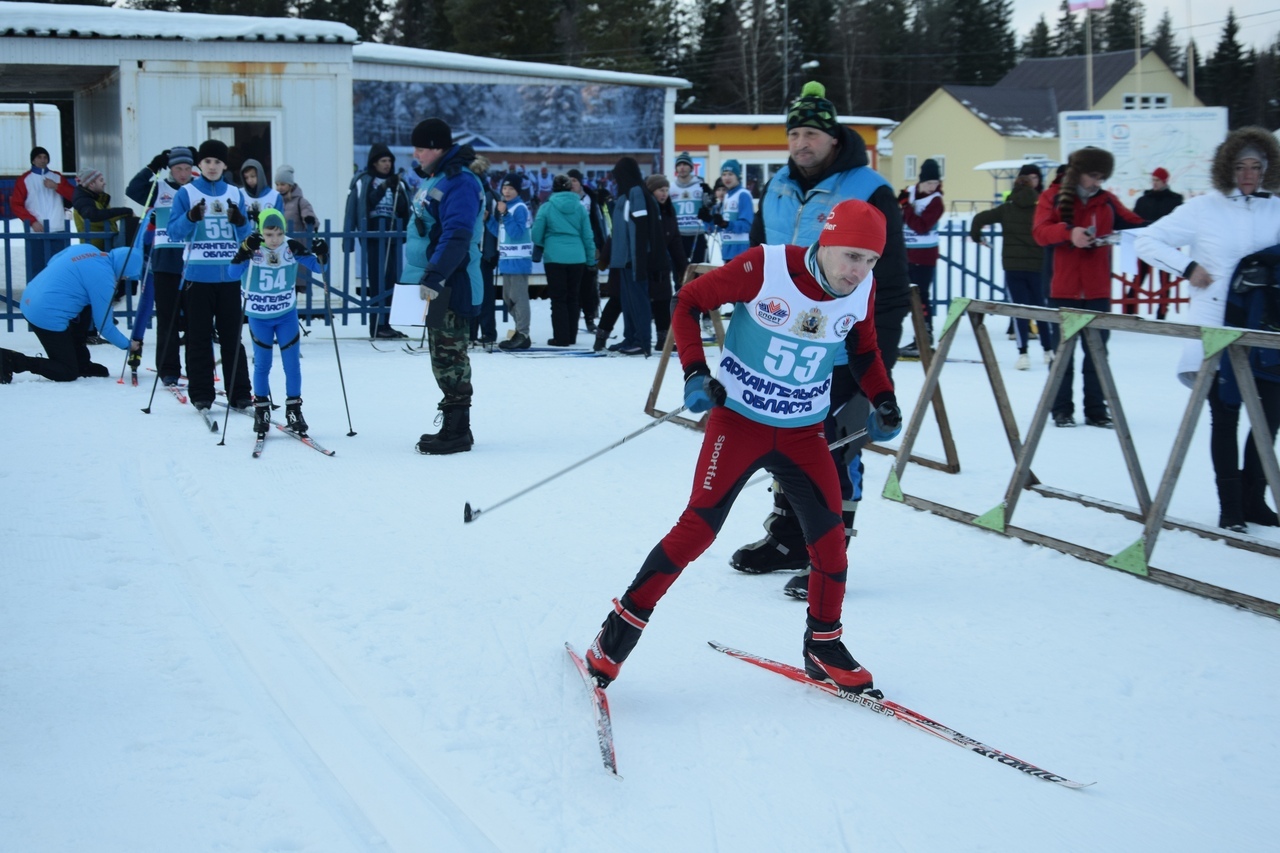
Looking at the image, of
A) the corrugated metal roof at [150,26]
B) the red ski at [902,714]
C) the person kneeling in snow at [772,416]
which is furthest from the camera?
the corrugated metal roof at [150,26]

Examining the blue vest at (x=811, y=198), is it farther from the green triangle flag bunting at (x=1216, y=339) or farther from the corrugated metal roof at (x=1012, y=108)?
the corrugated metal roof at (x=1012, y=108)

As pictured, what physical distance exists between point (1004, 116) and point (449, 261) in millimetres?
55765

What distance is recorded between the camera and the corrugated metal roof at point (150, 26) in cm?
1547

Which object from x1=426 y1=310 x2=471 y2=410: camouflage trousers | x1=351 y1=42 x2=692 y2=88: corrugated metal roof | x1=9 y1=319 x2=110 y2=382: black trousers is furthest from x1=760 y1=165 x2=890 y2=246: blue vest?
x1=351 y1=42 x2=692 y2=88: corrugated metal roof

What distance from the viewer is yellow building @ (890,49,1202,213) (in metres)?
57.3

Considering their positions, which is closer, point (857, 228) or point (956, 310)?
point (857, 228)

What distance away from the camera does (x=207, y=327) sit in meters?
9.42

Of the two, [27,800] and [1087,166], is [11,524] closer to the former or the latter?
[27,800]

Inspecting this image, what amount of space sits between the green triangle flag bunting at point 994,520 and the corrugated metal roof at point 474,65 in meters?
13.0

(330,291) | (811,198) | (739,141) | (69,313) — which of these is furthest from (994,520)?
(739,141)

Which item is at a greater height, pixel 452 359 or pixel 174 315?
pixel 174 315

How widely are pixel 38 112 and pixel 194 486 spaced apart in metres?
24.2

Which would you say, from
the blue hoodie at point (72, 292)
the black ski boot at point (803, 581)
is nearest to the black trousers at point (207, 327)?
the blue hoodie at point (72, 292)

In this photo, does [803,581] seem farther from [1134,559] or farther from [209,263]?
[209,263]
